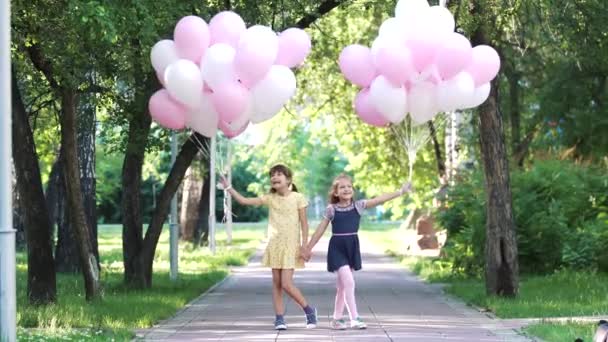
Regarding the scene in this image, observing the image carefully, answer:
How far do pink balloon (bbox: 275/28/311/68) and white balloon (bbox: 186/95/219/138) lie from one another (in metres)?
0.82

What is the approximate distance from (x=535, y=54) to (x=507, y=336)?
21.7 m

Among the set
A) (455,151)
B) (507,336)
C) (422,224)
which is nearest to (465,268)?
(455,151)

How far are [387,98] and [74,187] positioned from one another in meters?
6.09

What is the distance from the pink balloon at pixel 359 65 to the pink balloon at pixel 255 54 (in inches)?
45.0

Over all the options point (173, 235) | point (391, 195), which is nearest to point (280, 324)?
point (391, 195)

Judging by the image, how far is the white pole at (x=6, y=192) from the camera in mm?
10891

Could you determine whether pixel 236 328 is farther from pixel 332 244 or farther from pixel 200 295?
pixel 200 295

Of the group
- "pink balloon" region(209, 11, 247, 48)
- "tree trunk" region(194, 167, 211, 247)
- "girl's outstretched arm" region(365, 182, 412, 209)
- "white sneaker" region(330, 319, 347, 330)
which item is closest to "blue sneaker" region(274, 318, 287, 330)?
"white sneaker" region(330, 319, 347, 330)

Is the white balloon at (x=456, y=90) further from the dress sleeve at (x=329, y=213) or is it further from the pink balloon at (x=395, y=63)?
the dress sleeve at (x=329, y=213)

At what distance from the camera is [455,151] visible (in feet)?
116

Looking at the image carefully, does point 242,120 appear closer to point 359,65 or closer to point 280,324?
point 359,65

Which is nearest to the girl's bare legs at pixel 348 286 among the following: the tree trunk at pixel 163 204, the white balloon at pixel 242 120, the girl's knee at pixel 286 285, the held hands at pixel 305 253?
the held hands at pixel 305 253

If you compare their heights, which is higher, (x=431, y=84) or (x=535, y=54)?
(x=535, y=54)

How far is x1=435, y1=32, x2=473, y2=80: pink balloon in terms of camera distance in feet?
44.5
